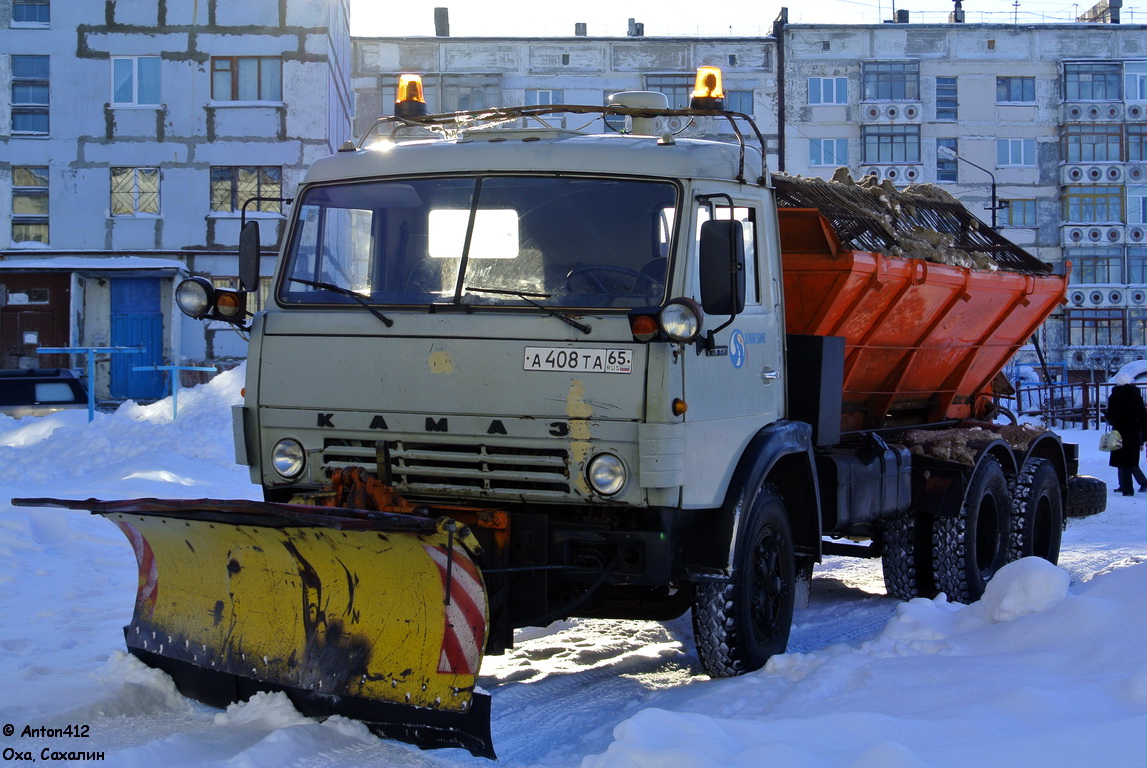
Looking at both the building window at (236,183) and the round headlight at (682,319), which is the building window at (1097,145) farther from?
the round headlight at (682,319)

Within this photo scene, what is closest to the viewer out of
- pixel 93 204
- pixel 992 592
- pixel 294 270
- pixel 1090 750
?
pixel 1090 750

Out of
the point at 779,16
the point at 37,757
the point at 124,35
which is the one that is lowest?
the point at 37,757

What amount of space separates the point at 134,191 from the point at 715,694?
99.9ft

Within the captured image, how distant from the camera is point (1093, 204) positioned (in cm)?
5244

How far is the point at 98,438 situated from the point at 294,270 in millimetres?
10135

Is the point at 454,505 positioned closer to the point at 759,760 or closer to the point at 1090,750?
the point at 759,760

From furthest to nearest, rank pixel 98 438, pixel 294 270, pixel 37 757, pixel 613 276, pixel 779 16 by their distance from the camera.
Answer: pixel 779 16 < pixel 98 438 < pixel 294 270 < pixel 613 276 < pixel 37 757

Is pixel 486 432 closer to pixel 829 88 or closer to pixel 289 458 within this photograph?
pixel 289 458

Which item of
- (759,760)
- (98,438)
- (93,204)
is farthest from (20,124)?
(759,760)

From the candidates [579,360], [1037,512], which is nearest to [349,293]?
[579,360]

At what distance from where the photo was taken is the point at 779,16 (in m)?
50.7

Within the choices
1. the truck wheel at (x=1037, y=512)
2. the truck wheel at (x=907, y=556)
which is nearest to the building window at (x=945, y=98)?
the truck wheel at (x=1037, y=512)

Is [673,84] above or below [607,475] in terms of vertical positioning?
above

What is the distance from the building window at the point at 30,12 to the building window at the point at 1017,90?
37720 mm
